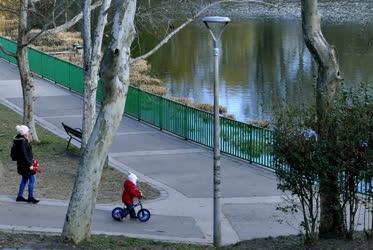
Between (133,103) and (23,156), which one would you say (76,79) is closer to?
(133,103)

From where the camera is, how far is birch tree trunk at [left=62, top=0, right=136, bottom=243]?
928 cm

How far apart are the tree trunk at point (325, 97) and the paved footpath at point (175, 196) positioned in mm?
2158

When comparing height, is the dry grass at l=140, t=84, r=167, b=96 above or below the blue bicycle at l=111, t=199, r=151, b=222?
below

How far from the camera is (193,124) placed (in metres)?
20.2

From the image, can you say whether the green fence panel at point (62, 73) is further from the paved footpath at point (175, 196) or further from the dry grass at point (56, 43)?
the dry grass at point (56, 43)

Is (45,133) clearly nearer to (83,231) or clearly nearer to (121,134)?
(121,134)

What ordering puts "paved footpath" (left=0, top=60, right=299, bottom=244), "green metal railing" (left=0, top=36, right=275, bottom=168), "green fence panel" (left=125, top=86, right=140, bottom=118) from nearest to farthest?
"paved footpath" (left=0, top=60, right=299, bottom=244)
"green metal railing" (left=0, top=36, right=275, bottom=168)
"green fence panel" (left=125, top=86, right=140, bottom=118)

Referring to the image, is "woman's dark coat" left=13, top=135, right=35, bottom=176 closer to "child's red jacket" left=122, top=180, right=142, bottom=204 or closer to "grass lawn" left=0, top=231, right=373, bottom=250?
"child's red jacket" left=122, top=180, right=142, bottom=204

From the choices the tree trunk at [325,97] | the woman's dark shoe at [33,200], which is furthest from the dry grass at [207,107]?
the tree trunk at [325,97]

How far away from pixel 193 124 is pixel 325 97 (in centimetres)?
1048

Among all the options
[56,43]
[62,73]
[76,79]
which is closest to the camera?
[76,79]

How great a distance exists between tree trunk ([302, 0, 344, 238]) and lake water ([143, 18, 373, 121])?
1631 centimetres

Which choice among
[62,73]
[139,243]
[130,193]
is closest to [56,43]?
[62,73]

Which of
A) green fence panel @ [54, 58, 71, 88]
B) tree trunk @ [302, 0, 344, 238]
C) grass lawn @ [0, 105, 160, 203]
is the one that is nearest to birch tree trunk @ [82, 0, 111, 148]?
grass lawn @ [0, 105, 160, 203]
